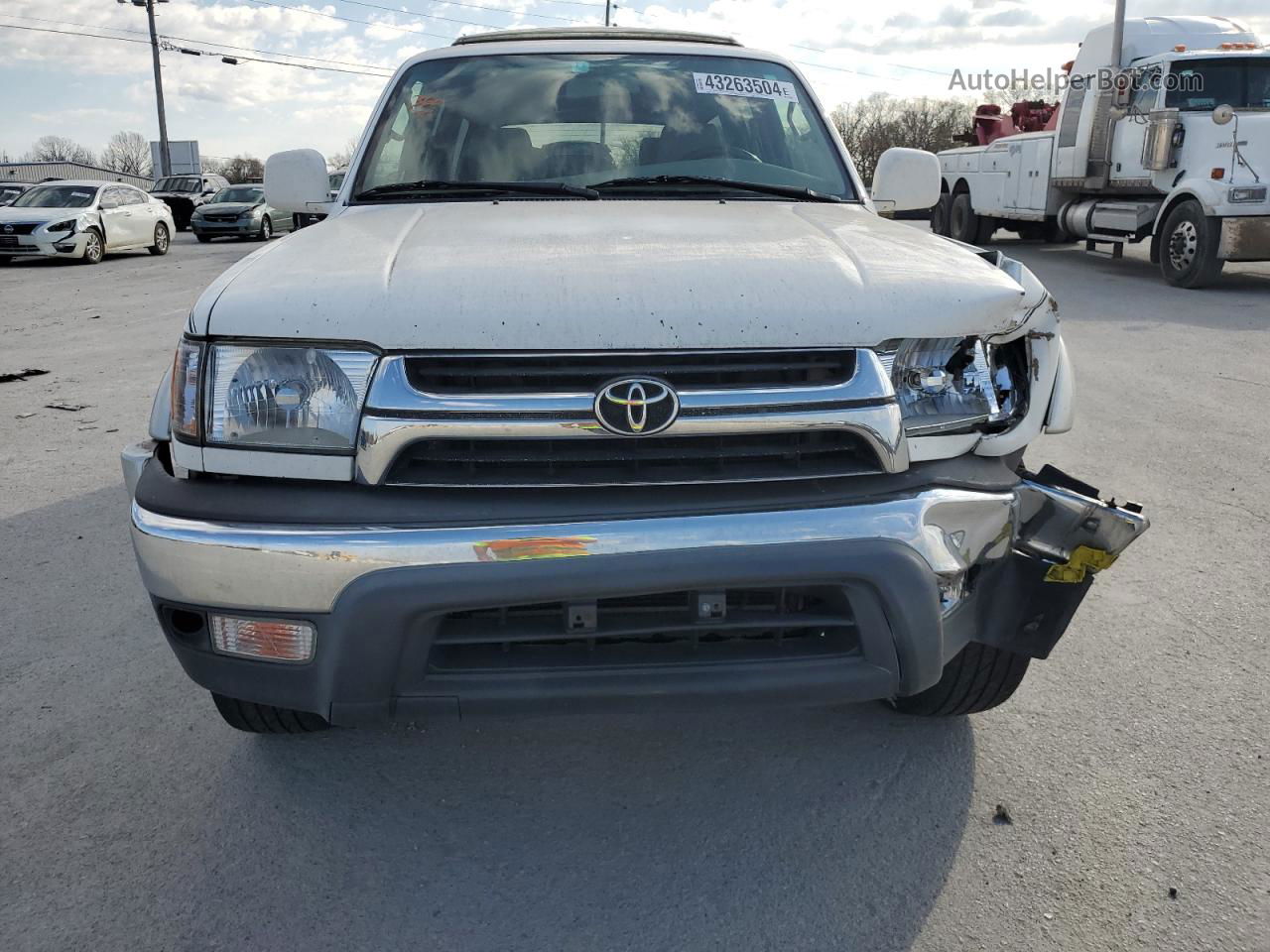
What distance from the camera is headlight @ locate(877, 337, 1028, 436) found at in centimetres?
210

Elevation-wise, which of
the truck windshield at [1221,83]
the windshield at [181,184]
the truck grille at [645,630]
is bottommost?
the truck grille at [645,630]

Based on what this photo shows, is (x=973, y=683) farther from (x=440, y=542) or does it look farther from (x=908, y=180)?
(x=908, y=180)

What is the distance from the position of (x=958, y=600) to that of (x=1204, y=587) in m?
1.92

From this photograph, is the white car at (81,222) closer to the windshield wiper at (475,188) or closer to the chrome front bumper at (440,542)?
the windshield wiper at (475,188)

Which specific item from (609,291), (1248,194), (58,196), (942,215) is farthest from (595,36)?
(58,196)

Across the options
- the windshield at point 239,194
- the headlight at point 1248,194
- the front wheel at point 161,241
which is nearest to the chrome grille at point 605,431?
the headlight at point 1248,194

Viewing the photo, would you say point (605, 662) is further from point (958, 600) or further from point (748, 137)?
point (748, 137)

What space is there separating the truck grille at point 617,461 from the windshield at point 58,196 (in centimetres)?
1877

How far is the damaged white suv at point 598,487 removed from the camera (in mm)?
1868

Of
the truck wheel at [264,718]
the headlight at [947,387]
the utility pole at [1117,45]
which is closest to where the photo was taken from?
the headlight at [947,387]

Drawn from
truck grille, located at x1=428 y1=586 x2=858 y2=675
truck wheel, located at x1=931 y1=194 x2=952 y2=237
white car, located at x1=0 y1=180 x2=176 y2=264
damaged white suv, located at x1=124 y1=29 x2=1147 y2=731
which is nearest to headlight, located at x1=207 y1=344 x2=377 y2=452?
damaged white suv, located at x1=124 y1=29 x2=1147 y2=731

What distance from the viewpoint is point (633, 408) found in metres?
1.92

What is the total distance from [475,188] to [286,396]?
1.29 meters

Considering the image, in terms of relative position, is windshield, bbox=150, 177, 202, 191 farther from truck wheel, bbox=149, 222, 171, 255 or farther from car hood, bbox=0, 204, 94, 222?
car hood, bbox=0, 204, 94, 222
